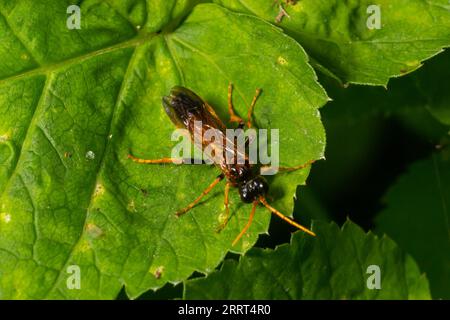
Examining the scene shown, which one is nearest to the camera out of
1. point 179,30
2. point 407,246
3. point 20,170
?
point 20,170

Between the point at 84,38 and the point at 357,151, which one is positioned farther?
the point at 357,151

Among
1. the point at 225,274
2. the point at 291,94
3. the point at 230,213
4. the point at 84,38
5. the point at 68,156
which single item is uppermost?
the point at 84,38

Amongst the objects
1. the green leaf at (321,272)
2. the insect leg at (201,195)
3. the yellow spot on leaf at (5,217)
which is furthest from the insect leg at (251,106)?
the yellow spot on leaf at (5,217)

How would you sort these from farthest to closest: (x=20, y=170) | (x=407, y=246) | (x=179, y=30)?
1. (x=407, y=246)
2. (x=179, y=30)
3. (x=20, y=170)

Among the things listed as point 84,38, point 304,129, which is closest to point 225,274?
point 304,129

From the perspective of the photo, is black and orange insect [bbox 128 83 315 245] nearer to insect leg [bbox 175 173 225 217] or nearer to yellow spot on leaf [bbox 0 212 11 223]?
insect leg [bbox 175 173 225 217]

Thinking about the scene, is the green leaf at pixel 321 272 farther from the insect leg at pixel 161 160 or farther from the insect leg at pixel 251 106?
the insect leg at pixel 251 106

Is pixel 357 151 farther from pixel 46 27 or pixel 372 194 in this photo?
pixel 46 27
